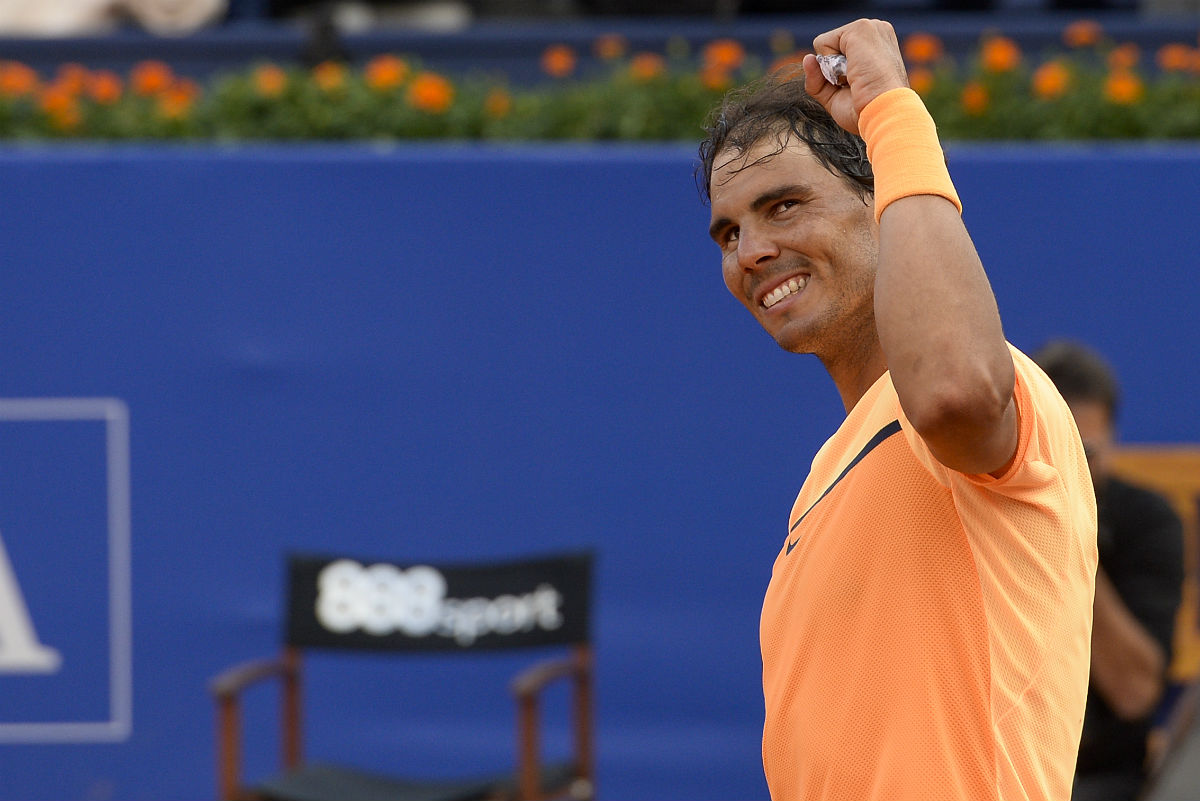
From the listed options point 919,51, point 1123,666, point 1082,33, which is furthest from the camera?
point 1082,33

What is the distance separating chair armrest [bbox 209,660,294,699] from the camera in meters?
3.83

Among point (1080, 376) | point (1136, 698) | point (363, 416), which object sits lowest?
point (1136, 698)

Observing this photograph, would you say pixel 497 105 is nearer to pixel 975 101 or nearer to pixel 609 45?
pixel 609 45

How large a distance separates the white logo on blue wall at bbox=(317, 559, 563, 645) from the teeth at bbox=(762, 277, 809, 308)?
2767 mm

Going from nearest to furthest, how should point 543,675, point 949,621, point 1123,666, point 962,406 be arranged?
point 962,406
point 949,621
point 1123,666
point 543,675

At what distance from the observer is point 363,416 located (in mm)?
4262

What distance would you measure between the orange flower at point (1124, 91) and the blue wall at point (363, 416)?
296mm

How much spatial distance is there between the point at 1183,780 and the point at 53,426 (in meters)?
3.03

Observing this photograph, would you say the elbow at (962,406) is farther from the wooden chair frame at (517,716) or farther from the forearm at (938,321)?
the wooden chair frame at (517,716)

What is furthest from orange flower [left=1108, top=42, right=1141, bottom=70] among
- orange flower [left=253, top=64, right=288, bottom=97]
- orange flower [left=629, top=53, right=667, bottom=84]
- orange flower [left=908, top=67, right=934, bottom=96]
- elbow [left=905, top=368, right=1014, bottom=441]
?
elbow [left=905, top=368, right=1014, bottom=441]

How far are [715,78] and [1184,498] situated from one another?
1846 mm

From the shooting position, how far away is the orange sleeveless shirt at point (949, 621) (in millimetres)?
1184

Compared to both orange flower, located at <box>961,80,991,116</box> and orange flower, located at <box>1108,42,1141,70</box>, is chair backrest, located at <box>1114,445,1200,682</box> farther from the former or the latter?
orange flower, located at <box>1108,42,1141,70</box>

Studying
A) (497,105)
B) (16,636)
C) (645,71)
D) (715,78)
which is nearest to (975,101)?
(715,78)
